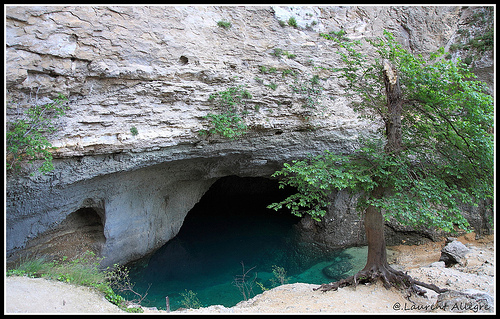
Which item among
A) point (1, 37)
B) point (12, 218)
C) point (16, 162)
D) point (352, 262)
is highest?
point (1, 37)

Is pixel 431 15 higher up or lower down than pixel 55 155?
higher up

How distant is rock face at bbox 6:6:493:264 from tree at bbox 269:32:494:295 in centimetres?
117

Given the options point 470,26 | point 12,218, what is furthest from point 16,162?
point 470,26

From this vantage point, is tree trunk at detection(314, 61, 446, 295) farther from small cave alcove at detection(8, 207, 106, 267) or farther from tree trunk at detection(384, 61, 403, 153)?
small cave alcove at detection(8, 207, 106, 267)

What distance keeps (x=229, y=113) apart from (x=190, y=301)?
14.1ft

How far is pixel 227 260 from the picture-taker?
9.42 m

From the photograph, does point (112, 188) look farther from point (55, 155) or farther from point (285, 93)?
point (285, 93)

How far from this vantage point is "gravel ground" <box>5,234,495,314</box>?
4.40 meters

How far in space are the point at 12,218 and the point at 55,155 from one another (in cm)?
180

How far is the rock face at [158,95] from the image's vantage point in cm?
567

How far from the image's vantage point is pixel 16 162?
5.50 meters

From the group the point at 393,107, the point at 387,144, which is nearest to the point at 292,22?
the point at 393,107

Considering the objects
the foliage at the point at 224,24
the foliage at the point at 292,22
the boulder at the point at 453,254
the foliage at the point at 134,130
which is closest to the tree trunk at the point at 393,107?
the foliage at the point at 292,22

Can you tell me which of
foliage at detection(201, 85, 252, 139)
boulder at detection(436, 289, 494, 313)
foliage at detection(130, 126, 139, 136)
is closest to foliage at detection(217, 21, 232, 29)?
foliage at detection(201, 85, 252, 139)
